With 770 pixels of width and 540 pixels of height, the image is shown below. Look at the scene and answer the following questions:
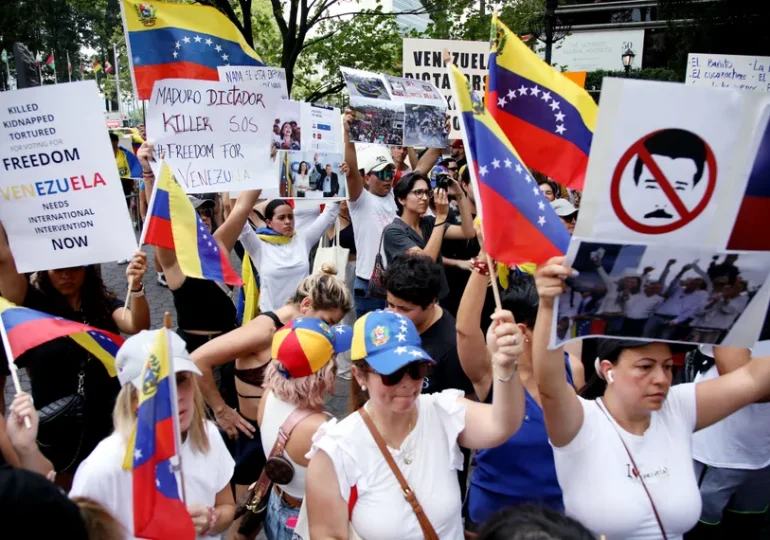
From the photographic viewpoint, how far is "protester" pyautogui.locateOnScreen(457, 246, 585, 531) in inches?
113

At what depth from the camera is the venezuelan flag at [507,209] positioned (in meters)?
2.42

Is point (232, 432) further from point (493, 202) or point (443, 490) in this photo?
point (493, 202)

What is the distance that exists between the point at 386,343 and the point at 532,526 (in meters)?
0.99

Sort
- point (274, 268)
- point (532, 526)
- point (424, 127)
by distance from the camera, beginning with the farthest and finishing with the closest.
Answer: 1. point (424, 127)
2. point (274, 268)
3. point (532, 526)

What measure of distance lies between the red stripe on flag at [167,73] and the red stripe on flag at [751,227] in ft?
12.1

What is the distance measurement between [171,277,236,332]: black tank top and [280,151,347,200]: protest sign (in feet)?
4.51

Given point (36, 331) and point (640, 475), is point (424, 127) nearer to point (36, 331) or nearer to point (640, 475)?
point (36, 331)

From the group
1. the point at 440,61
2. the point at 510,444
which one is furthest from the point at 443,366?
the point at 440,61

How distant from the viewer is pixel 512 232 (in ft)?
8.01

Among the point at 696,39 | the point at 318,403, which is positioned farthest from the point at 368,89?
the point at 696,39

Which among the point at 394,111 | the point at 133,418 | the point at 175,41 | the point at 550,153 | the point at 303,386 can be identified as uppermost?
the point at 175,41

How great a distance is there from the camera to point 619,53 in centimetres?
4306

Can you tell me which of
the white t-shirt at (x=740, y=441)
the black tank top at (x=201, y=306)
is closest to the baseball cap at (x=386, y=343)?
the white t-shirt at (x=740, y=441)

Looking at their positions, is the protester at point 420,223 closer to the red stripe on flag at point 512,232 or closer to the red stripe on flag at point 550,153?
the red stripe on flag at point 550,153
